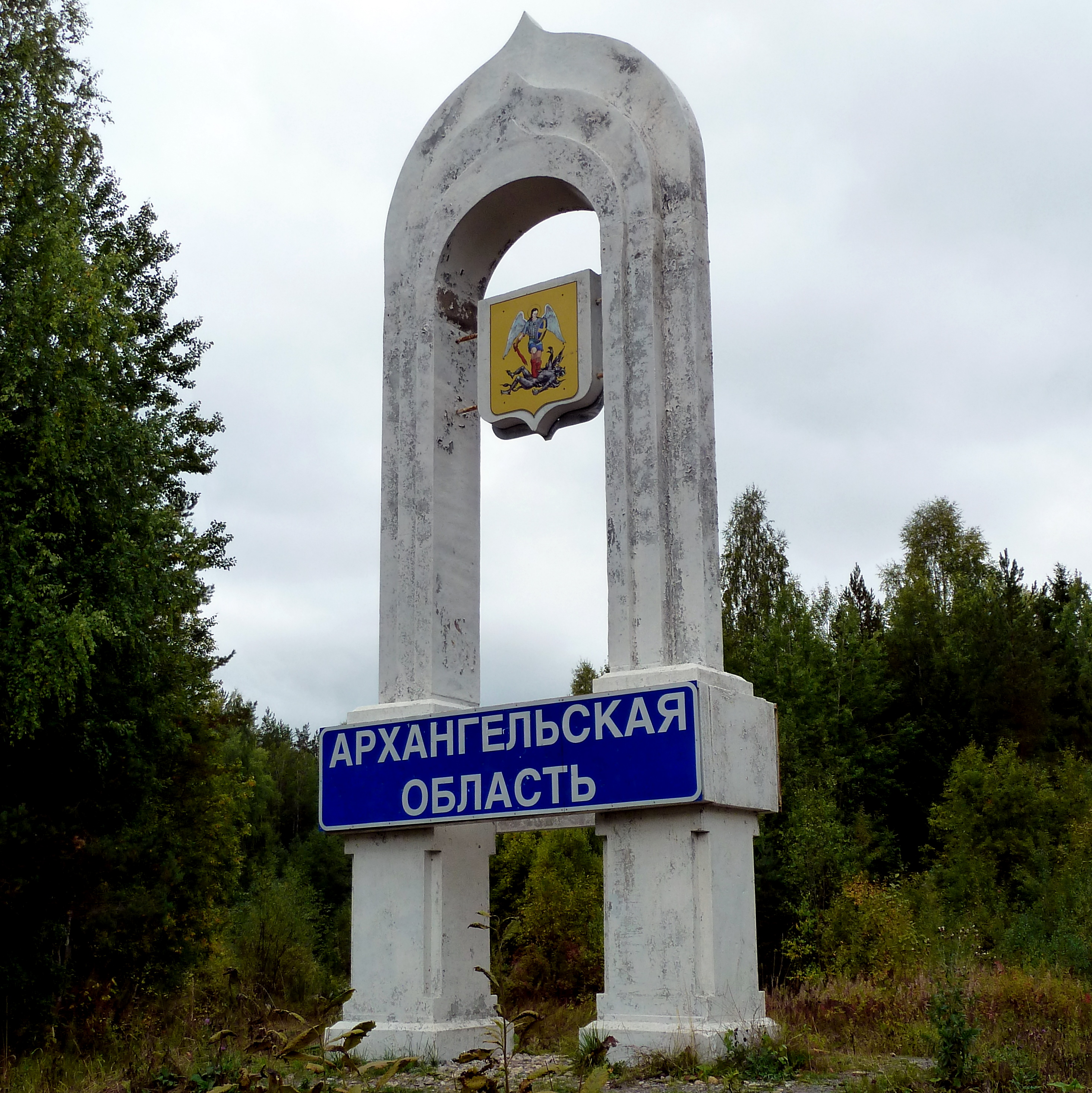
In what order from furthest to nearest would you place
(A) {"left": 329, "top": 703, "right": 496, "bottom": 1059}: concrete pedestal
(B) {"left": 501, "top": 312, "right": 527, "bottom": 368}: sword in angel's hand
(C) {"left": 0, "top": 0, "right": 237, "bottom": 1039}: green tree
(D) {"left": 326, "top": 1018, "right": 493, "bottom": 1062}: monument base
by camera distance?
(C) {"left": 0, "top": 0, "right": 237, "bottom": 1039}: green tree
(B) {"left": 501, "top": 312, "right": 527, "bottom": 368}: sword in angel's hand
(A) {"left": 329, "top": 703, "right": 496, "bottom": 1059}: concrete pedestal
(D) {"left": 326, "top": 1018, "right": 493, "bottom": 1062}: monument base

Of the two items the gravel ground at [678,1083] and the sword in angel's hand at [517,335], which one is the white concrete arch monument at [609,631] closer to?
the gravel ground at [678,1083]

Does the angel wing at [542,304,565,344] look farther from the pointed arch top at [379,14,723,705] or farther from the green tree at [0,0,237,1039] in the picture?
the green tree at [0,0,237,1039]

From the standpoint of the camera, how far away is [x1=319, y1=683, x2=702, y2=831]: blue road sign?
34.1 ft

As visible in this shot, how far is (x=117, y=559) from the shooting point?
16797 mm

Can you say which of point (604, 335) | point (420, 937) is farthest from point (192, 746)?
point (604, 335)

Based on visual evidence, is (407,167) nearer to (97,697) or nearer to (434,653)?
(434,653)

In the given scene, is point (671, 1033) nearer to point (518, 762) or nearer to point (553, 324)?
point (518, 762)

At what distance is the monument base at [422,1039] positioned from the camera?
36.8 feet

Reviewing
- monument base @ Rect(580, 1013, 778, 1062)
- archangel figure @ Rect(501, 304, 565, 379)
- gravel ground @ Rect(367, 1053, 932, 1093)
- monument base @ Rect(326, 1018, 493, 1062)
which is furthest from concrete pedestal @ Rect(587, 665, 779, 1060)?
archangel figure @ Rect(501, 304, 565, 379)

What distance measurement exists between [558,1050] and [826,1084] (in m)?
3.47

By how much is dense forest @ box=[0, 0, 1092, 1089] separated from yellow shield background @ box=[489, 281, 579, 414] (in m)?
5.78

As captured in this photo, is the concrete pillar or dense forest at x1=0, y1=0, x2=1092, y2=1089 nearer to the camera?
the concrete pillar

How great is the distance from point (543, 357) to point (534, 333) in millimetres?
282

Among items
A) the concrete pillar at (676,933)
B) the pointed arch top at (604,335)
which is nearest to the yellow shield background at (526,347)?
the pointed arch top at (604,335)
